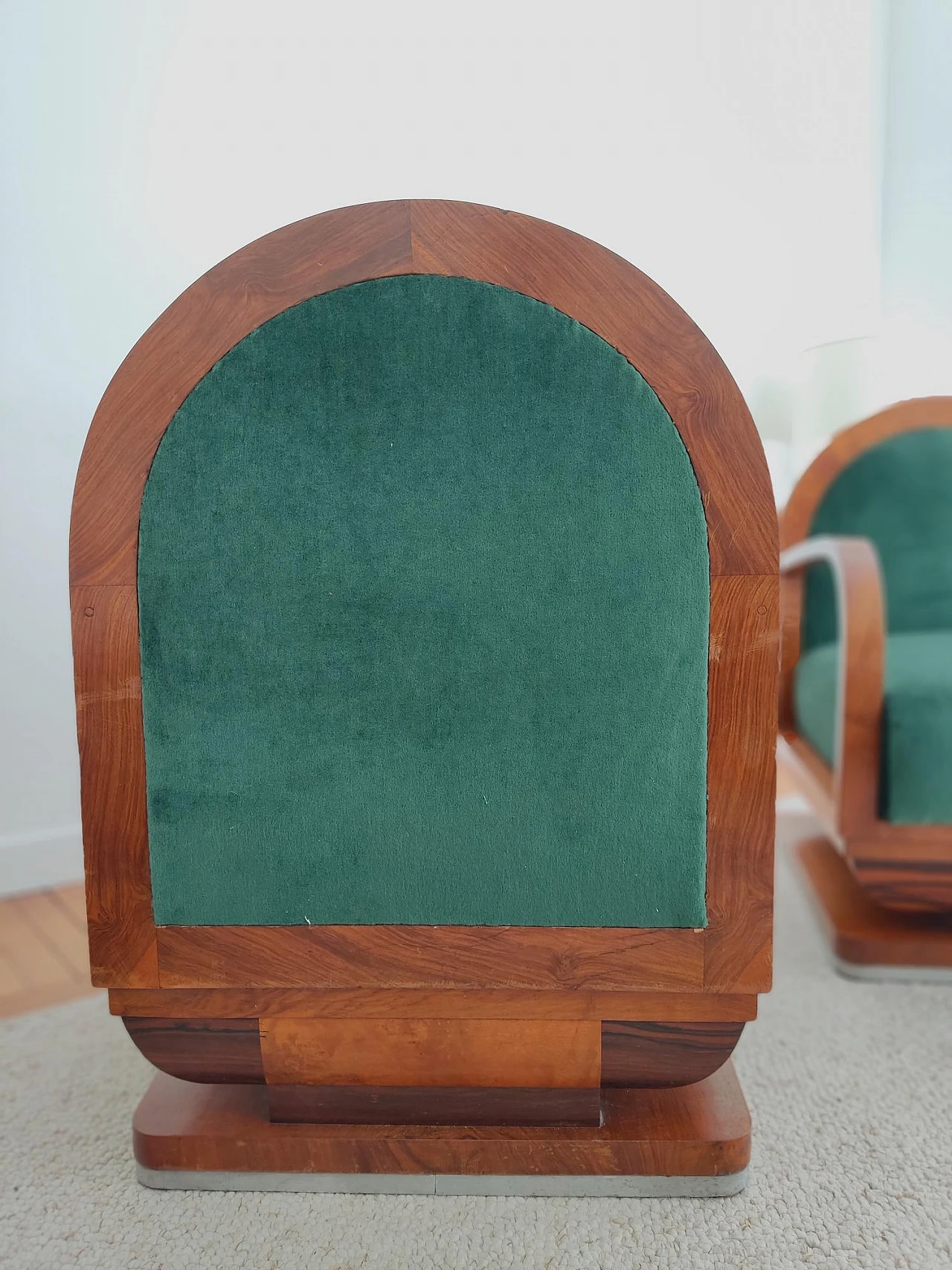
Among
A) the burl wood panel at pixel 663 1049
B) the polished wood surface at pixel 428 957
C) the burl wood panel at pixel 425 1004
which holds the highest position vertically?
the polished wood surface at pixel 428 957

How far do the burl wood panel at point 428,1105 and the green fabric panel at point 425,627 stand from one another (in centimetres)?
16

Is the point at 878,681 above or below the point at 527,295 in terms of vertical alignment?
below

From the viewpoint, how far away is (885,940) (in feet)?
3.67

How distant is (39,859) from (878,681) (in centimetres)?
133

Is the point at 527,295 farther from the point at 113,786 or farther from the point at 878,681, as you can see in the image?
the point at 878,681

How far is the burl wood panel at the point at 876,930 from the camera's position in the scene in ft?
3.65

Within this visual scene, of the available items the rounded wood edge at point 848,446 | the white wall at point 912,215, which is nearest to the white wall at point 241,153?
the white wall at point 912,215

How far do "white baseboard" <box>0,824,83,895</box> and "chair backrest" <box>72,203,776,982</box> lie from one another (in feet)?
3.15

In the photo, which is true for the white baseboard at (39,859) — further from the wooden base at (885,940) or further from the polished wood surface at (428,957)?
the wooden base at (885,940)

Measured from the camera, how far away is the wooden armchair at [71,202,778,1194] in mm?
626

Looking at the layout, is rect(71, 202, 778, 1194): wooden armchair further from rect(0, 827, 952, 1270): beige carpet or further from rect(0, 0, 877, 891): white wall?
rect(0, 0, 877, 891): white wall

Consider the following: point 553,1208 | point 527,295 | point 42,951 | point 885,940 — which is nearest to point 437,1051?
point 553,1208

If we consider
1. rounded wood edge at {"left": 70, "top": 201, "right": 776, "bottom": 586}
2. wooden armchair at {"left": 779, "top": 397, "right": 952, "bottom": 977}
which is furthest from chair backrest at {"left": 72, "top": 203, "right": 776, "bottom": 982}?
wooden armchair at {"left": 779, "top": 397, "right": 952, "bottom": 977}

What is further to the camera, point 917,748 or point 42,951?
point 42,951
